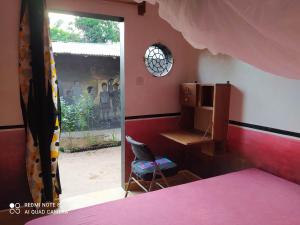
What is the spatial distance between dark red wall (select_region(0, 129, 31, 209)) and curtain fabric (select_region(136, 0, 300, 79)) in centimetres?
206

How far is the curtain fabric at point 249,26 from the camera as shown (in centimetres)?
70

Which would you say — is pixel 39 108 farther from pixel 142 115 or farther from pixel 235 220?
pixel 235 220

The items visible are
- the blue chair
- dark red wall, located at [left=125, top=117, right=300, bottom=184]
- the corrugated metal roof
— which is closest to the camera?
dark red wall, located at [left=125, top=117, right=300, bottom=184]

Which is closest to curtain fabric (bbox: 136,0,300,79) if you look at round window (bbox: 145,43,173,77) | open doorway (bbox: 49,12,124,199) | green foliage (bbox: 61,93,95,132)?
round window (bbox: 145,43,173,77)

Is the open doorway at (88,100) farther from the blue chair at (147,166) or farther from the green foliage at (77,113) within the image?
the blue chair at (147,166)

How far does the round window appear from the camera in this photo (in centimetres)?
308

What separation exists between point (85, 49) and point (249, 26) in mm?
4898

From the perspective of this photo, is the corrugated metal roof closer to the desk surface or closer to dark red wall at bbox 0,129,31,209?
dark red wall at bbox 0,129,31,209

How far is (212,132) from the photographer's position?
8.98 feet

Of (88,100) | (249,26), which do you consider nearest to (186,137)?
(249,26)

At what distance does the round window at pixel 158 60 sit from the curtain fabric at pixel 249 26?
6.23 feet

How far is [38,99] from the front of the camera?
237cm

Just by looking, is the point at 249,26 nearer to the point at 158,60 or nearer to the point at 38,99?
the point at 38,99

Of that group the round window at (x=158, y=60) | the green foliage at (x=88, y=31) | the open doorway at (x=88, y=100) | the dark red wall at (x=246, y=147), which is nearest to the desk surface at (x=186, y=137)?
the dark red wall at (x=246, y=147)
